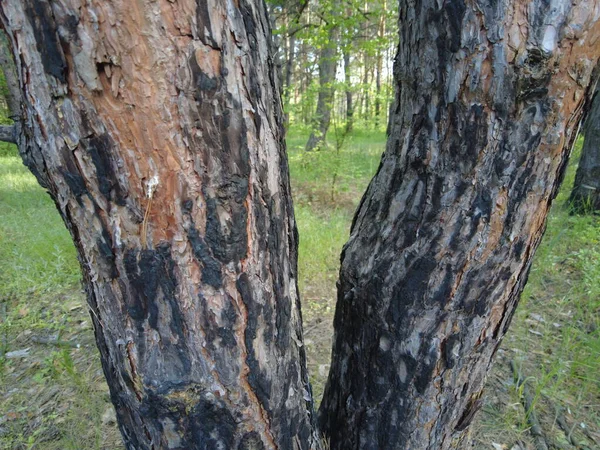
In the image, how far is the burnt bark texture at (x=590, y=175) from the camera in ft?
14.8

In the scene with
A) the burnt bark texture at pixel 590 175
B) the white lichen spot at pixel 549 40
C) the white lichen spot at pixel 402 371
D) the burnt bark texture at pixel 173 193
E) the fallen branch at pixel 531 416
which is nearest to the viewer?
the burnt bark texture at pixel 173 193

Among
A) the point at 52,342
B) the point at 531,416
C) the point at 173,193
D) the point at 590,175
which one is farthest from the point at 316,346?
the point at 590,175

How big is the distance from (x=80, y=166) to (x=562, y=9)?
1107 millimetres

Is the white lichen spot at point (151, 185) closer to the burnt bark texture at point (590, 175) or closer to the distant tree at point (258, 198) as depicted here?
the distant tree at point (258, 198)

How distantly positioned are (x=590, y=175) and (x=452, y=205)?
185 inches

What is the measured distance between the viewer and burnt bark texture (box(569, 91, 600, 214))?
4.50 metres

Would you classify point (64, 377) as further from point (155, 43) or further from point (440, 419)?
point (155, 43)

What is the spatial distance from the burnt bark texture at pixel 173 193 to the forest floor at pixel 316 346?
148 centimetres

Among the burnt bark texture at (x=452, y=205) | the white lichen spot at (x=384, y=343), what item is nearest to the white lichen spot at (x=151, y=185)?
the burnt bark texture at (x=452, y=205)

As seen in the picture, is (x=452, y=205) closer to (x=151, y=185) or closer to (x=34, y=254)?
(x=151, y=185)

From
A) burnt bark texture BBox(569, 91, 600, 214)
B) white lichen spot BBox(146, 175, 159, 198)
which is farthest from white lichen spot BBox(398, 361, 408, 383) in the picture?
burnt bark texture BBox(569, 91, 600, 214)

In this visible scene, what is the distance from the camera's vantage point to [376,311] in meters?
1.24

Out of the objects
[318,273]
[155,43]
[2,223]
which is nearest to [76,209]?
[155,43]

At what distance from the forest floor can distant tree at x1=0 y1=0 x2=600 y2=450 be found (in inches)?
47.1
